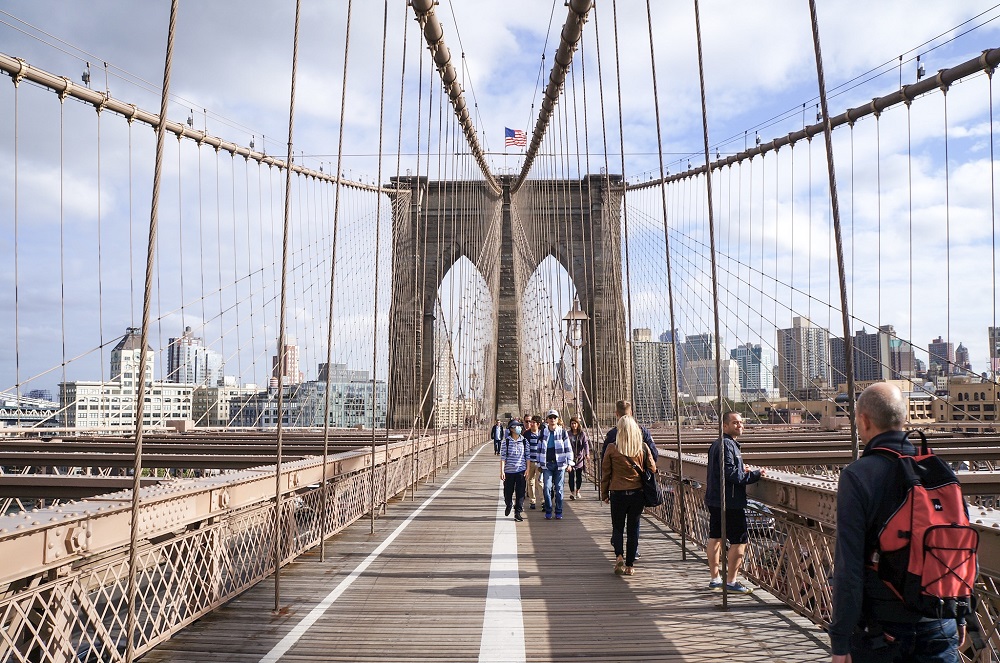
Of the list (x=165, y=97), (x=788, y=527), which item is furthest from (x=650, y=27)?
(x=165, y=97)

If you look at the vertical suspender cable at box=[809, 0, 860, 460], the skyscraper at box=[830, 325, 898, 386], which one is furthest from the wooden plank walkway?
the skyscraper at box=[830, 325, 898, 386]

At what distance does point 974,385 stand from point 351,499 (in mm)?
12225

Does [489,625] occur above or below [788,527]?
below

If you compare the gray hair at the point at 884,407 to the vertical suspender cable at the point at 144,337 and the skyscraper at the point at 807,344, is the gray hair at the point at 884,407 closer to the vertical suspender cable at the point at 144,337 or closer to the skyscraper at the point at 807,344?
the vertical suspender cable at the point at 144,337

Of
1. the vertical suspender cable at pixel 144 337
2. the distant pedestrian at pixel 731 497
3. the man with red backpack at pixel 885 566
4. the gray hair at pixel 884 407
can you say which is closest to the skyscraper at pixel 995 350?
the distant pedestrian at pixel 731 497

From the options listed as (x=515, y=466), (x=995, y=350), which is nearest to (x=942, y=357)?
(x=995, y=350)

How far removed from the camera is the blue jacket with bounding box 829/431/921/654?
6.60 ft

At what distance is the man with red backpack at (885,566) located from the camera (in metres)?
1.96

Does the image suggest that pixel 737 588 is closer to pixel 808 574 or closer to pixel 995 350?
pixel 808 574

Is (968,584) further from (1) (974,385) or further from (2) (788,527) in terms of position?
(1) (974,385)

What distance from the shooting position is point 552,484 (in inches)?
360

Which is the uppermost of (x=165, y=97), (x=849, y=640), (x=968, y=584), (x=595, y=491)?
(x=165, y=97)

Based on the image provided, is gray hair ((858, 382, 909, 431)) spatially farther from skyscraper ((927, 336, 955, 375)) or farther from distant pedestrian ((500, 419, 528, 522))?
skyscraper ((927, 336, 955, 375))

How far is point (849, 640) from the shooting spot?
2025 mm
